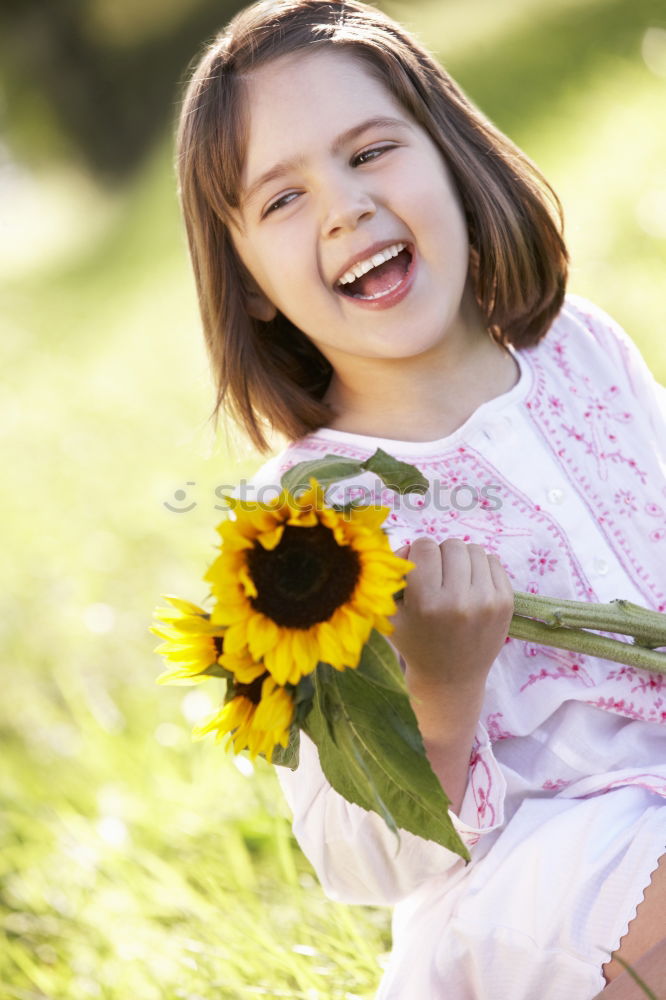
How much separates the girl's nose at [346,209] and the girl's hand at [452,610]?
440 mm

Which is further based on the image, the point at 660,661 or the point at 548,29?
the point at 548,29

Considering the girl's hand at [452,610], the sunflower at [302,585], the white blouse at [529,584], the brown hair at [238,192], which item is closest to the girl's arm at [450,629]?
the girl's hand at [452,610]

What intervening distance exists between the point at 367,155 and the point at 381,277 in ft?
0.48

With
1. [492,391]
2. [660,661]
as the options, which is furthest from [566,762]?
[492,391]

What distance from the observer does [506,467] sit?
57.9 inches

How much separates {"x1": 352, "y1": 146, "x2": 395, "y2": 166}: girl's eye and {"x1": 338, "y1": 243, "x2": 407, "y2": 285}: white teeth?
11 cm

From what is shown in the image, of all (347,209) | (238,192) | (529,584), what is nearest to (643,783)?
(529,584)

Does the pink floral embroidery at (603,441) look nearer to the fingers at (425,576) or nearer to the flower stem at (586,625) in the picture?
the flower stem at (586,625)

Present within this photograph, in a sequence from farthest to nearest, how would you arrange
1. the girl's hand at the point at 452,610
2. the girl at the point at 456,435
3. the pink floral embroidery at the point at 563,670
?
1. the pink floral embroidery at the point at 563,670
2. the girl at the point at 456,435
3. the girl's hand at the point at 452,610

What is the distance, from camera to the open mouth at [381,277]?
1442 mm

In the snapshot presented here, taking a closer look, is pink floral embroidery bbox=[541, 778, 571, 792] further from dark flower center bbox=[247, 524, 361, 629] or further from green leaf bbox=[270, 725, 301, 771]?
dark flower center bbox=[247, 524, 361, 629]

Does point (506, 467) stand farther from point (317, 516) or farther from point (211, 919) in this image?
point (211, 919)

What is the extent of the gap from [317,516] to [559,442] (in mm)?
688

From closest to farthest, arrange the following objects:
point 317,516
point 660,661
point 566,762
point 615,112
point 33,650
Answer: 1. point 317,516
2. point 660,661
3. point 566,762
4. point 33,650
5. point 615,112
